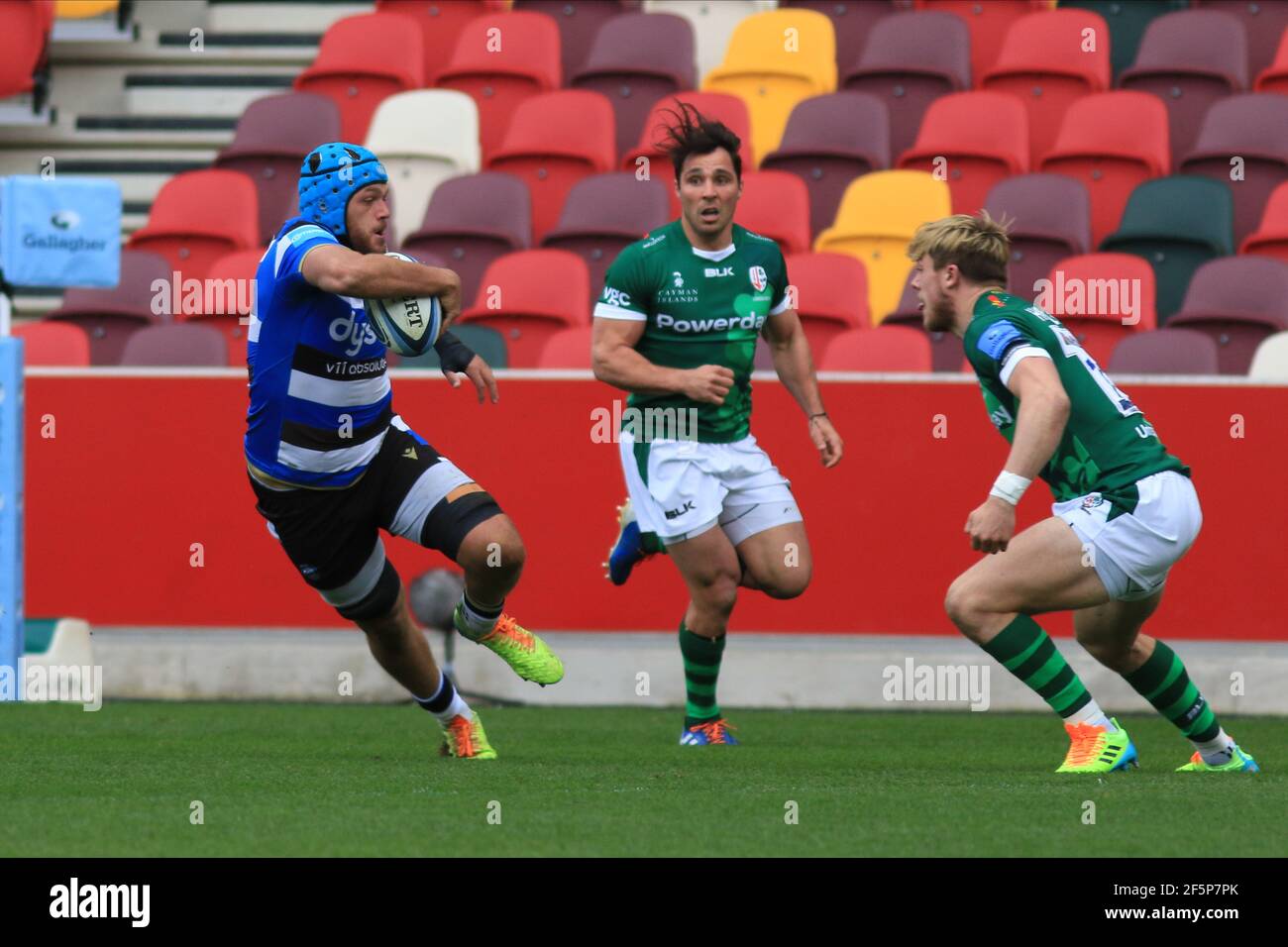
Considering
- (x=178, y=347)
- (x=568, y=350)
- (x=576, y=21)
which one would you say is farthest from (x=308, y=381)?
(x=576, y=21)

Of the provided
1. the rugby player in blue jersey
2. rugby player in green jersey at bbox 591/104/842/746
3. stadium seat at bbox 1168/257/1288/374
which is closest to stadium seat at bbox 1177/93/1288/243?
stadium seat at bbox 1168/257/1288/374

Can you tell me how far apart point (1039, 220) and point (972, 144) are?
45.2 inches

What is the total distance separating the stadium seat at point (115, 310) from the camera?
12.5 meters

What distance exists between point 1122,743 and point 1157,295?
579 cm

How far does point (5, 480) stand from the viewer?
9.95 meters

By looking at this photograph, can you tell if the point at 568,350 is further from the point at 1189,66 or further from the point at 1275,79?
the point at 1275,79

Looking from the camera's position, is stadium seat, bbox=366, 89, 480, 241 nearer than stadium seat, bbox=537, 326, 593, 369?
No

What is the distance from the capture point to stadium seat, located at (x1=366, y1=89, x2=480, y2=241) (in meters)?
13.6

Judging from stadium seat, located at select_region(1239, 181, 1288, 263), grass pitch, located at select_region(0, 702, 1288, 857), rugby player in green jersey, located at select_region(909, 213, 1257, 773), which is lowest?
grass pitch, located at select_region(0, 702, 1288, 857)

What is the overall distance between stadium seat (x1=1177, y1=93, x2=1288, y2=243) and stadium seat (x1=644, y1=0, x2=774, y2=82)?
3729mm

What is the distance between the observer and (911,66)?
13.9 meters

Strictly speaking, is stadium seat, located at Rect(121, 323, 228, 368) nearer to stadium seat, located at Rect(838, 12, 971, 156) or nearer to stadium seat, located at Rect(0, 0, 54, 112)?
stadium seat, located at Rect(0, 0, 54, 112)
